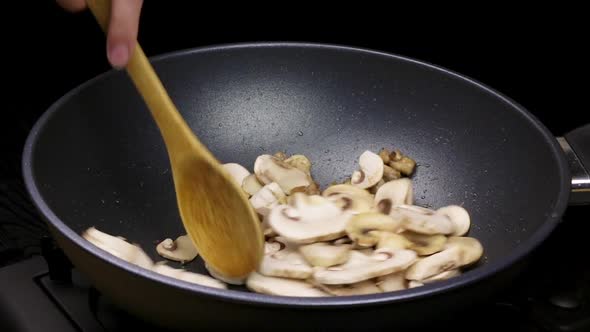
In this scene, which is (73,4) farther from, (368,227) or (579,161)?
(579,161)

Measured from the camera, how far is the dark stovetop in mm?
712

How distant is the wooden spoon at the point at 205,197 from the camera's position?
743 millimetres

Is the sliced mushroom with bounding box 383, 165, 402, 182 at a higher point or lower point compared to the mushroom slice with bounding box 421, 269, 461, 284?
higher

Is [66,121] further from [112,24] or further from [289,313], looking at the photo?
[289,313]

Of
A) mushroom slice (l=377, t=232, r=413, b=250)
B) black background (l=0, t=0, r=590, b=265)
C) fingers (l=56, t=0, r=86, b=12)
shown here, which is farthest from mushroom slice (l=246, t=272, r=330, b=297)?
black background (l=0, t=0, r=590, b=265)

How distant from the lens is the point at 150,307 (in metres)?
0.59

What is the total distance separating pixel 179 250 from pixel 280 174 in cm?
17

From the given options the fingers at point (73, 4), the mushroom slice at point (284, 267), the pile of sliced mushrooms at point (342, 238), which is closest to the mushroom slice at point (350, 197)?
the pile of sliced mushrooms at point (342, 238)

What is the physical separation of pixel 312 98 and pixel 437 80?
0.57ft

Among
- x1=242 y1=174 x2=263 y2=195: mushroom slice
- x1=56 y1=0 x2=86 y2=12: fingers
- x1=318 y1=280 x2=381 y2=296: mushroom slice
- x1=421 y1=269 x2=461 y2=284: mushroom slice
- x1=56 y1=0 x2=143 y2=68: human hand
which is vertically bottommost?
x1=318 y1=280 x2=381 y2=296: mushroom slice

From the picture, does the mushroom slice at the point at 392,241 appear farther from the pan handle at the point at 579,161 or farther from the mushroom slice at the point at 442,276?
the pan handle at the point at 579,161

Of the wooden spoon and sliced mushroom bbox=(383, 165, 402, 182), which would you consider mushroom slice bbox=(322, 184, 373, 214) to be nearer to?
sliced mushroom bbox=(383, 165, 402, 182)

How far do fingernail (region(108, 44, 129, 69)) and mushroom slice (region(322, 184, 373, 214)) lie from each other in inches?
12.2

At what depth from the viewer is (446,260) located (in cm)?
75
